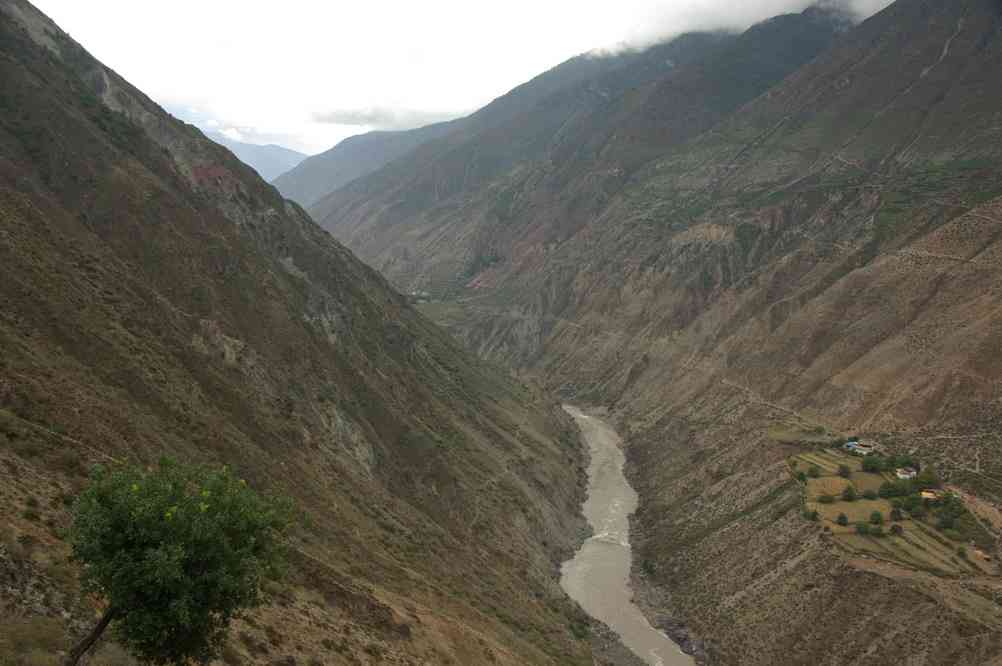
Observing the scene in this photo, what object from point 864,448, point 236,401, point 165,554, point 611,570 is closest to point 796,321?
point 864,448

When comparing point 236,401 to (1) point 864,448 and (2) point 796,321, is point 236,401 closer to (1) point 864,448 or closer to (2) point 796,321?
(1) point 864,448

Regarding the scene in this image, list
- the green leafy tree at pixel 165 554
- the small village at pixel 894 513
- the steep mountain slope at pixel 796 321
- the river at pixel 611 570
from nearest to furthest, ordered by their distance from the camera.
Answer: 1. the green leafy tree at pixel 165 554
2. the small village at pixel 894 513
3. the steep mountain slope at pixel 796 321
4. the river at pixel 611 570

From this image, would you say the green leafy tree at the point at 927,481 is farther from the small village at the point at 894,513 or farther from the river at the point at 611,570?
the river at the point at 611,570

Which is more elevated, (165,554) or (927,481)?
(165,554)

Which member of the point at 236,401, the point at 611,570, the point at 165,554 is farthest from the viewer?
the point at 611,570

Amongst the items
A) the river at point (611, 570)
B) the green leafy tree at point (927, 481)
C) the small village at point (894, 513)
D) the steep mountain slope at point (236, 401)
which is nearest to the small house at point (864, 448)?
the small village at point (894, 513)

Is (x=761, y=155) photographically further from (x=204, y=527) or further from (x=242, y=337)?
(x=204, y=527)
